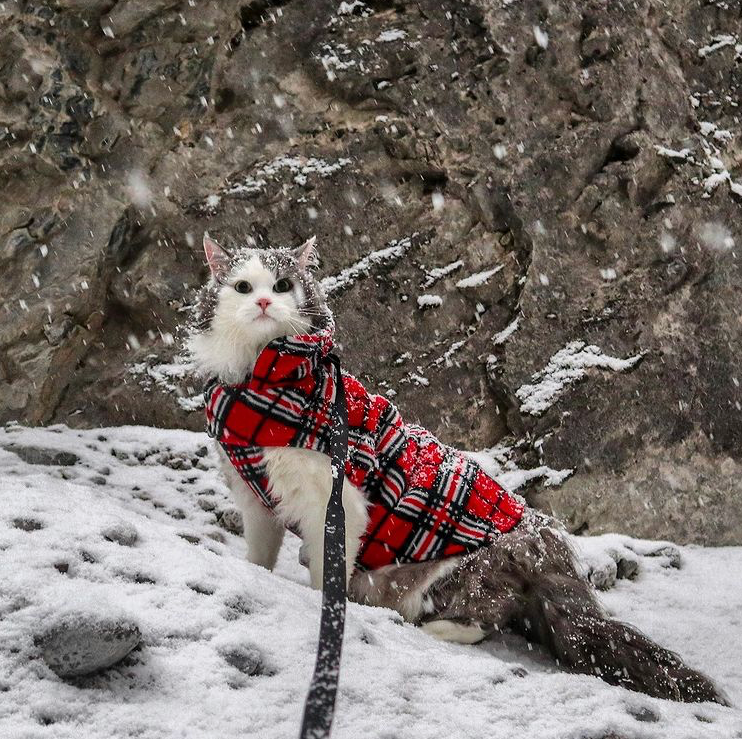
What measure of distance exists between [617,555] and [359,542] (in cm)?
218

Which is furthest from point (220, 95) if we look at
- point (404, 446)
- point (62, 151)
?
point (404, 446)

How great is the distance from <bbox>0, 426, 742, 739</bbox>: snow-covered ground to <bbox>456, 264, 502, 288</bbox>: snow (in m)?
3.35

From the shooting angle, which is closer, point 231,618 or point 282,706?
point 282,706

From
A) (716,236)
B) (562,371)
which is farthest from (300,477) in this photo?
(716,236)

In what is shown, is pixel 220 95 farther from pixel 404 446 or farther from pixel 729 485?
pixel 729 485

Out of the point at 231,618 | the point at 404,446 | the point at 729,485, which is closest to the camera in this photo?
the point at 231,618

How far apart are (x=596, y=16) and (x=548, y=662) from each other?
5.28 metres

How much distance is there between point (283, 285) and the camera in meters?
3.19

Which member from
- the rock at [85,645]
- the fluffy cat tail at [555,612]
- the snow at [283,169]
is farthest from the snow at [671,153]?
the rock at [85,645]

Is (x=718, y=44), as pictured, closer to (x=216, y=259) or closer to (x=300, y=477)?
(x=216, y=259)

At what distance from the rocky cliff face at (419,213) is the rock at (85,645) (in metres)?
3.99

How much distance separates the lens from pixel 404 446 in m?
3.20

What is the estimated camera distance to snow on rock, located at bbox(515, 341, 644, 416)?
5.41 meters

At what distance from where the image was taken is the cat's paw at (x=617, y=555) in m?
4.20
